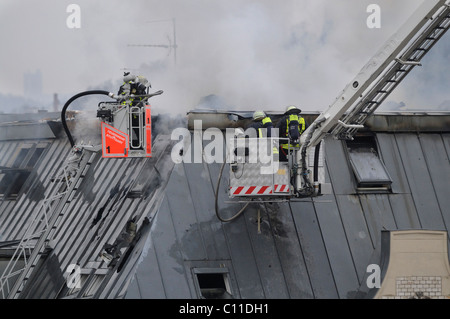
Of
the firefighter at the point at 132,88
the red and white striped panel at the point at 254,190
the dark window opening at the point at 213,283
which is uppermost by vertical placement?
the firefighter at the point at 132,88

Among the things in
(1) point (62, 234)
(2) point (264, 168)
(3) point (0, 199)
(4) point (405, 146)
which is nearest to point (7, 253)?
(1) point (62, 234)

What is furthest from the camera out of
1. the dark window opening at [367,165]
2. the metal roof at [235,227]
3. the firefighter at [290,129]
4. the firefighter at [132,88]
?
the dark window opening at [367,165]

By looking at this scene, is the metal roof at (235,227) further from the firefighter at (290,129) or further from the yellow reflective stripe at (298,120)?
the yellow reflective stripe at (298,120)

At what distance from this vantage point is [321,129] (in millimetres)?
16969

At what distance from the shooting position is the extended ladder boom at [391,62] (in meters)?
16.6

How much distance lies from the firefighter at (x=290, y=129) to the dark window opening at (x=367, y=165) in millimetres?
2177

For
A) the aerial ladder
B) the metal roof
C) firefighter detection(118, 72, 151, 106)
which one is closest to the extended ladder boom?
the aerial ladder

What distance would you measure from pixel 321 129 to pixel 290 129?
0.54m

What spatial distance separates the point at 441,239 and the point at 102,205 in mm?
6937

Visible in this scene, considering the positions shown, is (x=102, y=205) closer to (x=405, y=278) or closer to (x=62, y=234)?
(x=62, y=234)

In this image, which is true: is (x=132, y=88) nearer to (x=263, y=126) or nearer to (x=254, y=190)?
(x=263, y=126)

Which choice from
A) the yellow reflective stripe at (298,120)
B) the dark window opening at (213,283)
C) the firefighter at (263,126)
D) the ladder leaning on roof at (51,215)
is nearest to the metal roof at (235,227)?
the dark window opening at (213,283)
